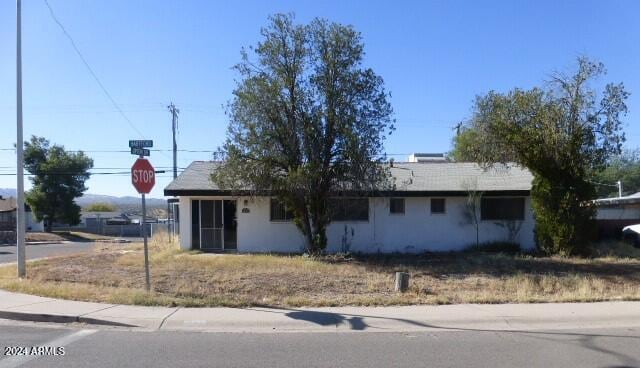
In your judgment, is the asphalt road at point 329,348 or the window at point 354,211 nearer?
the asphalt road at point 329,348

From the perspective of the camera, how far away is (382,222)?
856 inches

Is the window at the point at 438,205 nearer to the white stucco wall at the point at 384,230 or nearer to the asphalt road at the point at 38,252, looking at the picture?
the white stucco wall at the point at 384,230

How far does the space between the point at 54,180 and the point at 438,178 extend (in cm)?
4247

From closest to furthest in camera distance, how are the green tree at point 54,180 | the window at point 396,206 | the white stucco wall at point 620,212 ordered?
the window at point 396,206 < the white stucco wall at point 620,212 < the green tree at point 54,180

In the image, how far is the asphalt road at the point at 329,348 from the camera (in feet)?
22.7

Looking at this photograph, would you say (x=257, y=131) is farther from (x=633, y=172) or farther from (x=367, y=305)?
(x=633, y=172)

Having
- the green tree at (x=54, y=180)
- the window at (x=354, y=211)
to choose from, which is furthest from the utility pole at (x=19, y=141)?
the green tree at (x=54, y=180)

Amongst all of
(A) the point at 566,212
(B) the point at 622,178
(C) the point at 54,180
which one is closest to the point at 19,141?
(A) the point at 566,212

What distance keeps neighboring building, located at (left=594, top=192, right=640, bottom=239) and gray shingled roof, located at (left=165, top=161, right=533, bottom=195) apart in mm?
4561

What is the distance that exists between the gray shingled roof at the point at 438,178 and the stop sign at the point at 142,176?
26.8ft

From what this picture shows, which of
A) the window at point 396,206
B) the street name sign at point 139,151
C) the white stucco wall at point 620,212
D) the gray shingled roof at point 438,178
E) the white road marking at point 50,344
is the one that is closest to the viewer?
the white road marking at point 50,344

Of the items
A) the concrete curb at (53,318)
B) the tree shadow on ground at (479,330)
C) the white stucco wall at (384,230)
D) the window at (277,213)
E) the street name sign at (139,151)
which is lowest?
the tree shadow on ground at (479,330)

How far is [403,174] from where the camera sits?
79.8 feet

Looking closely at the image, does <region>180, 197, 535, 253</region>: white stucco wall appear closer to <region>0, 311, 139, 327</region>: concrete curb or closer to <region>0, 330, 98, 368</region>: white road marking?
<region>0, 311, 139, 327</region>: concrete curb
